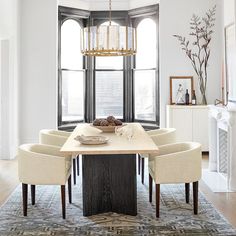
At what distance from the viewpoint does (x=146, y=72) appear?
8625mm

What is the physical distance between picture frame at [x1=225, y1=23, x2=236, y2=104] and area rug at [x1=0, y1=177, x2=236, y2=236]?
2.02 m

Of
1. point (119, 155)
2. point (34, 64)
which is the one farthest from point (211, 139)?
point (34, 64)

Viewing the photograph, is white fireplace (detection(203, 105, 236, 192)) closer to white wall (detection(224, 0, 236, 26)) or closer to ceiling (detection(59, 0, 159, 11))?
white wall (detection(224, 0, 236, 26))

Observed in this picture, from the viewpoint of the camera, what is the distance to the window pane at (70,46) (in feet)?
28.0

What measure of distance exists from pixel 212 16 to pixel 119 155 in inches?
191

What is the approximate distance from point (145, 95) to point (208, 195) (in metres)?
3.86

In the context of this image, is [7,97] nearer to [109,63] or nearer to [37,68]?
[37,68]

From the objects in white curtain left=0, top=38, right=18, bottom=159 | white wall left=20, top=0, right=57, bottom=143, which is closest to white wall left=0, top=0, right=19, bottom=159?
white curtain left=0, top=38, right=18, bottom=159

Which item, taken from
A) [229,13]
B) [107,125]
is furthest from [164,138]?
[229,13]

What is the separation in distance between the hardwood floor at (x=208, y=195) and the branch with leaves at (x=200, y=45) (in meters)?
2.98

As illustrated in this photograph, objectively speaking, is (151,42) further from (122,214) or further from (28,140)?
(122,214)

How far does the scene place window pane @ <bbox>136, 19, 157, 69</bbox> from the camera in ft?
28.0

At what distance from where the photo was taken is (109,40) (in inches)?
209

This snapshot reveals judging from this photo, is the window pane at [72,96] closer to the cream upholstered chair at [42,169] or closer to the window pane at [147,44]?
the window pane at [147,44]
